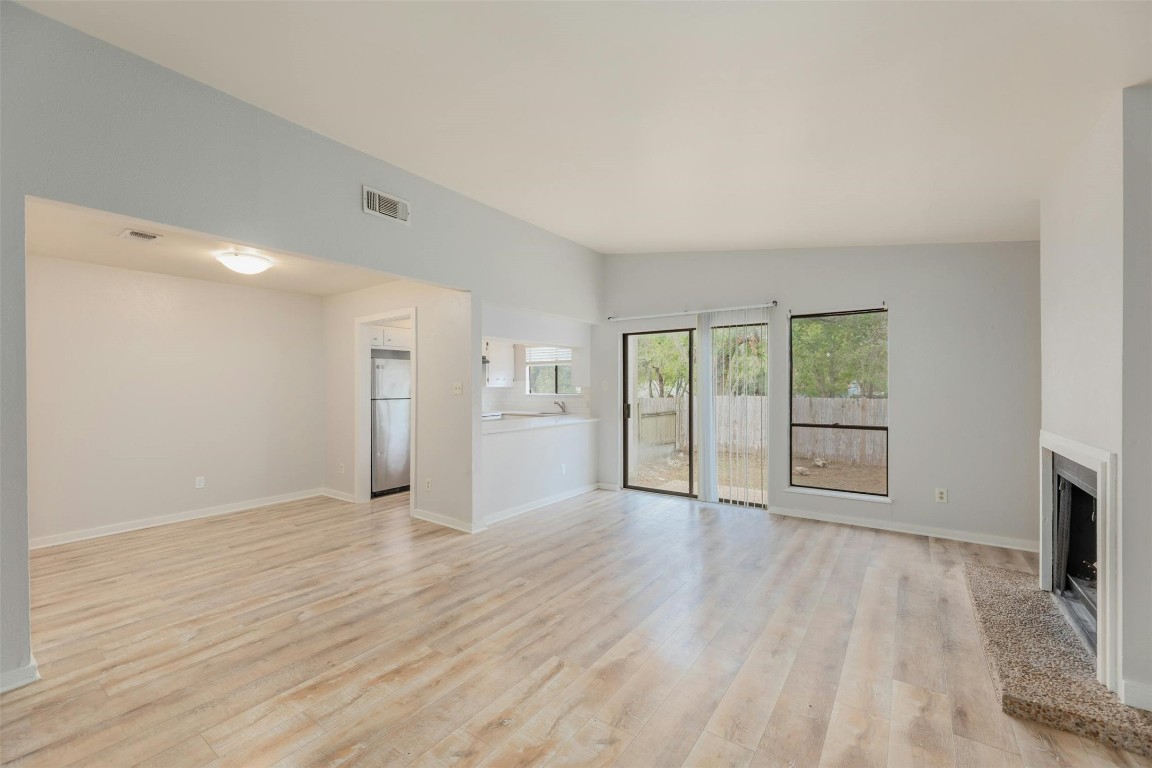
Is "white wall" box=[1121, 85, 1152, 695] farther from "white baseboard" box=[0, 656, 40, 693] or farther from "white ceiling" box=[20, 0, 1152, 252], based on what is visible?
"white baseboard" box=[0, 656, 40, 693]

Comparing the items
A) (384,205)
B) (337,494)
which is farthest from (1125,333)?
(337,494)

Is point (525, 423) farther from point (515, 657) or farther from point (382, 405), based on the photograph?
point (515, 657)

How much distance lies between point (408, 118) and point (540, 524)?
355 cm

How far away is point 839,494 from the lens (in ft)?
15.9

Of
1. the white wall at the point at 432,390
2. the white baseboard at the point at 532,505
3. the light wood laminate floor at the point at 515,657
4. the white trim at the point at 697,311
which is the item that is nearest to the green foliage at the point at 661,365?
the white trim at the point at 697,311

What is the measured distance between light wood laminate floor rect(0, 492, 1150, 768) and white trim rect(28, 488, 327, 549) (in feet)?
0.75

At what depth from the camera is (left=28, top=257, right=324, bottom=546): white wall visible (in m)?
4.24

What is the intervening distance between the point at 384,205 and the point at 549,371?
4.01 m

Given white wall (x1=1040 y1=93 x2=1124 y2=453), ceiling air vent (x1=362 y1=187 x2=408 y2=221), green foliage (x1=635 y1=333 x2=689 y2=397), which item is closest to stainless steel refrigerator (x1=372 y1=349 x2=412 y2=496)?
ceiling air vent (x1=362 y1=187 x2=408 y2=221)

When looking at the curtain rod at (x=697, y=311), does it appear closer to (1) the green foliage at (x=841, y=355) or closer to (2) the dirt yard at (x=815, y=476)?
(1) the green foliage at (x=841, y=355)

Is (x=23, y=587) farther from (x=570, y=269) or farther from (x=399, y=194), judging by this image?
(x=570, y=269)

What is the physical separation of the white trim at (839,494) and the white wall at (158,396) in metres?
5.66

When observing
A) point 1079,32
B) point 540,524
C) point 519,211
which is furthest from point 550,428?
point 1079,32

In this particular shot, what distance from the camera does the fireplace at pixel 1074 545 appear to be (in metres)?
2.53
